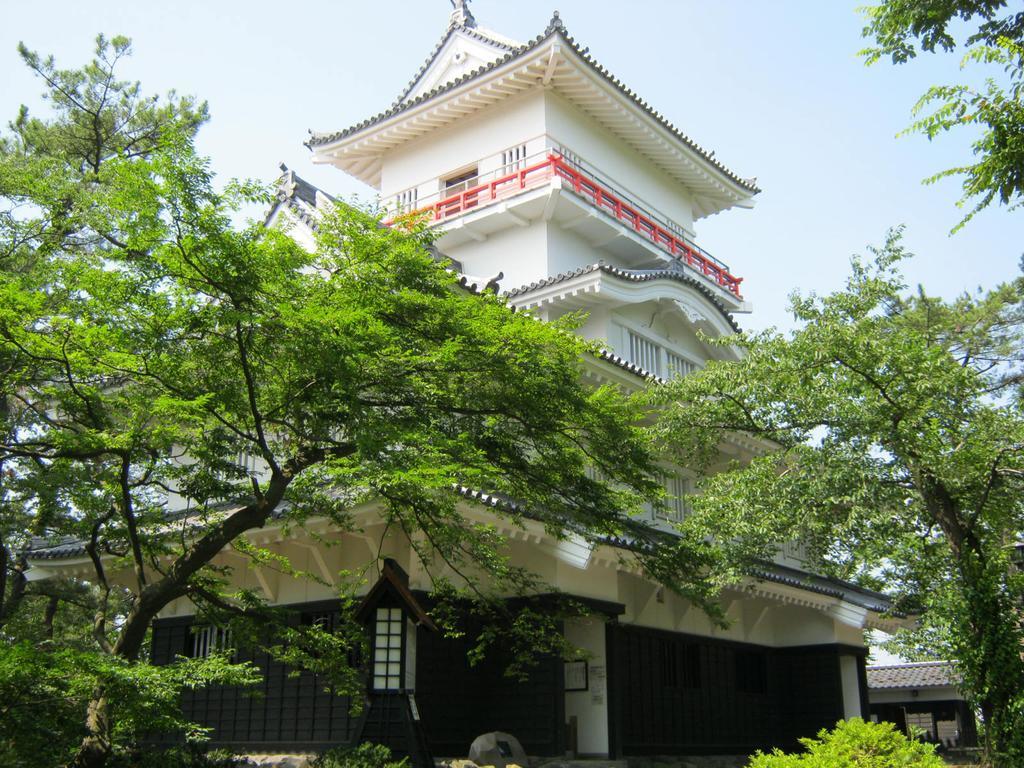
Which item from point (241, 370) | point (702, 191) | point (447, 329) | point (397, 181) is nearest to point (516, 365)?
point (447, 329)

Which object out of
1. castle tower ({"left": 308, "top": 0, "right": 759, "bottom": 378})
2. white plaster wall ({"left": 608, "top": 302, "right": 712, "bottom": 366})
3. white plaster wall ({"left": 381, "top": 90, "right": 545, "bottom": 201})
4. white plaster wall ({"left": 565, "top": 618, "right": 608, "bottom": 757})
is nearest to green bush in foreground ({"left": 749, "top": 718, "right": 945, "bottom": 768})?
white plaster wall ({"left": 565, "top": 618, "right": 608, "bottom": 757})

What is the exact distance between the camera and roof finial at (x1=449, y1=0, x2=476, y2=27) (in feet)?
85.1

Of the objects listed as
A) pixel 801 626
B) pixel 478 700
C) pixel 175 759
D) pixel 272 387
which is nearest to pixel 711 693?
pixel 801 626

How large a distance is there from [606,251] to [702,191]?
5.82 metres

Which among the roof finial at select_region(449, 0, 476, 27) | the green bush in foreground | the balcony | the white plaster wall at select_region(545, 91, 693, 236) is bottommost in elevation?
the green bush in foreground

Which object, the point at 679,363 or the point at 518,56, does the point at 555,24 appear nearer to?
the point at 518,56

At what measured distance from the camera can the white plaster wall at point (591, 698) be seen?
47.5 feet

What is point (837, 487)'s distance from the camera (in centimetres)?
1229

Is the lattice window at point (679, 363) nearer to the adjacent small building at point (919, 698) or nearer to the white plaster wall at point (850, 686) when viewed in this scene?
the white plaster wall at point (850, 686)

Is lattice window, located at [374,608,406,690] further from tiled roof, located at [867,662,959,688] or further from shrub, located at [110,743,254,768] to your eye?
tiled roof, located at [867,662,959,688]

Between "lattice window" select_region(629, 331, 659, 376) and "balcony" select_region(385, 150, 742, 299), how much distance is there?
9.97 feet

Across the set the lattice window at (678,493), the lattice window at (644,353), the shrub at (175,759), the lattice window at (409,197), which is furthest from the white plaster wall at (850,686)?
the lattice window at (409,197)

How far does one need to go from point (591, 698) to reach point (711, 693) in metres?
4.22

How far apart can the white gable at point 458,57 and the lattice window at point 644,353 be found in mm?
8888
